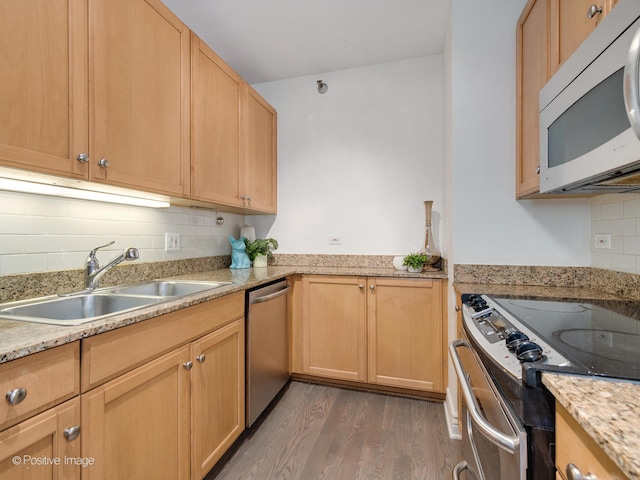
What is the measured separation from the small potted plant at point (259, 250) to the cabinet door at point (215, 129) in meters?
0.43

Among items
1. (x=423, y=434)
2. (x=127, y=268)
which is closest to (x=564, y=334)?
(x=423, y=434)

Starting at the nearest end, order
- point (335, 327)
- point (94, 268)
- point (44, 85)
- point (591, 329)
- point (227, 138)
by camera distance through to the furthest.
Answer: point (591, 329) < point (44, 85) < point (94, 268) < point (227, 138) < point (335, 327)

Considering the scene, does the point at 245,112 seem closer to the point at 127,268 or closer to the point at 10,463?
the point at 127,268

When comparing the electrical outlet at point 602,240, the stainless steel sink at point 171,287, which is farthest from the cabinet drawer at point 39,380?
the electrical outlet at point 602,240

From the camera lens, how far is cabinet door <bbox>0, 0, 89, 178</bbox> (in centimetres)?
90

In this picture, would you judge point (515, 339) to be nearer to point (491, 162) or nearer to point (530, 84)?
point (491, 162)

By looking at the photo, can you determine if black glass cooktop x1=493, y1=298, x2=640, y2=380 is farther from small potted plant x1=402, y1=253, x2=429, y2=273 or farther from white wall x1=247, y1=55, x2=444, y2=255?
white wall x1=247, y1=55, x2=444, y2=255

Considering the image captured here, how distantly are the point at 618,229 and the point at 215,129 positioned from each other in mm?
2231

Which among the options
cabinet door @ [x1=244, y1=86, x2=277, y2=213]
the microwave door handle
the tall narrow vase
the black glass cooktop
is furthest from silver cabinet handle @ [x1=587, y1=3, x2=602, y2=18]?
cabinet door @ [x1=244, y1=86, x2=277, y2=213]

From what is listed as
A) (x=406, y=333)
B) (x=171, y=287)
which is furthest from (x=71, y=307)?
(x=406, y=333)

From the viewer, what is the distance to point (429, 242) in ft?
7.75

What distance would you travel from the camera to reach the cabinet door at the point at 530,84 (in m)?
1.38

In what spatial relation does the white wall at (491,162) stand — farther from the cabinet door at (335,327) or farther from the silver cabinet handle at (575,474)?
the silver cabinet handle at (575,474)

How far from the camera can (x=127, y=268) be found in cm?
162
